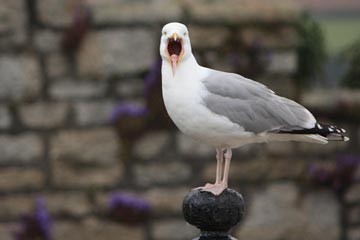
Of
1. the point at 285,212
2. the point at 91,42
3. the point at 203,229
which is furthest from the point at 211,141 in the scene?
the point at 285,212

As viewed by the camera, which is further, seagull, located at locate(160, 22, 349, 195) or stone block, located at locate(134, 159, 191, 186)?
stone block, located at locate(134, 159, 191, 186)

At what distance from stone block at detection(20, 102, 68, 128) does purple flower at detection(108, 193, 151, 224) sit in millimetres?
511

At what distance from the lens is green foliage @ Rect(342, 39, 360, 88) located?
580 cm

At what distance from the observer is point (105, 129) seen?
519cm

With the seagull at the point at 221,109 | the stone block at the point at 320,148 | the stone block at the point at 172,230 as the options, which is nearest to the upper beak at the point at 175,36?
the seagull at the point at 221,109

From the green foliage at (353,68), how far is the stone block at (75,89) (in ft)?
5.21

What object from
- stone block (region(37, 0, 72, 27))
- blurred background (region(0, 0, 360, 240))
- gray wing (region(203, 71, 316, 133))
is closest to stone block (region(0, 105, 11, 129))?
blurred background (region(0, 0, 360, 240))

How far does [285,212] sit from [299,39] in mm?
991

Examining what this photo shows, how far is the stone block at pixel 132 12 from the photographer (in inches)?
202

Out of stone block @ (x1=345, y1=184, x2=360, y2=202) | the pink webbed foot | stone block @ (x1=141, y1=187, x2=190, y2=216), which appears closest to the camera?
the pink webbed foot

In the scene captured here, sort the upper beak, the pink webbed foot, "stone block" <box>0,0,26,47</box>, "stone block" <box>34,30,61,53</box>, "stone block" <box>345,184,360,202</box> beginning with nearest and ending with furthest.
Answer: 1. the upper beak
2. the pink webbed foot
3. "stone block" <box>0,0,26,47</box>
4. "stone block" <box>34,30,61,53</box>
5. "stone block" <box>345,184,360,202</box>

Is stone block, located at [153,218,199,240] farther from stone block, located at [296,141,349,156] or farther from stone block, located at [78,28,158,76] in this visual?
stone block, located at [78,28,158,76]

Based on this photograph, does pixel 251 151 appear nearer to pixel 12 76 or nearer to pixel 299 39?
pixel 299 39

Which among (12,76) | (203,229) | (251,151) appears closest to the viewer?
(203,229)
